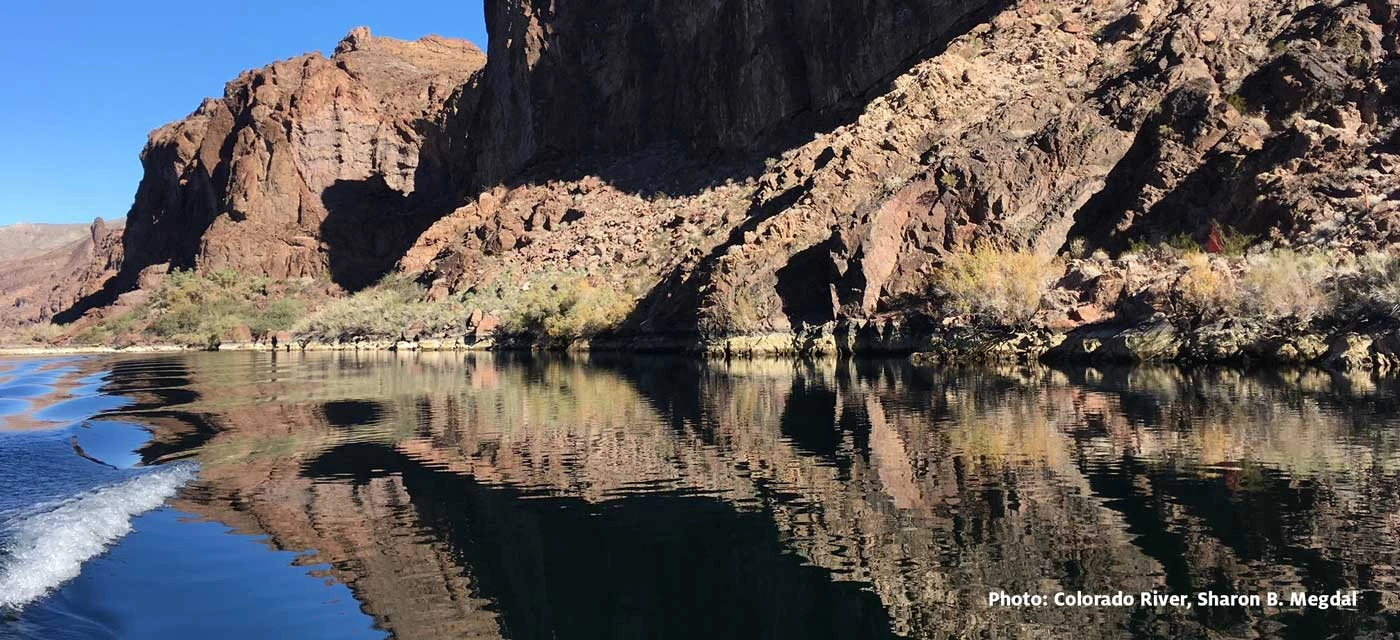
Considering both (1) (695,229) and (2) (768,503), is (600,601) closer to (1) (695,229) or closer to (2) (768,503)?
(2) (768,503)

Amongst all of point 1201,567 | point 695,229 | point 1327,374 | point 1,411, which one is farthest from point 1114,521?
point 695,229

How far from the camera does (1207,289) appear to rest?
27.5 metres

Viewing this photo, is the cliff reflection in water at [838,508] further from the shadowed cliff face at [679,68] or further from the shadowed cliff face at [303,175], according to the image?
the shadowed cliff face at [303,175]

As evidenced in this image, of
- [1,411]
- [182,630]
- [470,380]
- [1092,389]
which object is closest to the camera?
[182,630]

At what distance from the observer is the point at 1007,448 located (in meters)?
14.3

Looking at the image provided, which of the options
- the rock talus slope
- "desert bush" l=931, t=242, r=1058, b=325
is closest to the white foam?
"desert bush" l=931, t=242, r=1058, b=325

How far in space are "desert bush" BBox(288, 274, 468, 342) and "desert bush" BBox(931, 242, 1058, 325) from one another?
45.6m

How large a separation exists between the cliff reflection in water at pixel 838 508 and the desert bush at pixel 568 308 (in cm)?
3643

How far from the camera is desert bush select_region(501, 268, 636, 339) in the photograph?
5881cm

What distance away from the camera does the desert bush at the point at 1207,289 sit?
27188 millimetres

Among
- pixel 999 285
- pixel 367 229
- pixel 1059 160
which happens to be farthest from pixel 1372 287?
pixel 367 229

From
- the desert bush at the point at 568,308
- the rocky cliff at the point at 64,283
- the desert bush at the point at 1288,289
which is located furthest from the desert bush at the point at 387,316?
the rocky cliff at the point at 64,283

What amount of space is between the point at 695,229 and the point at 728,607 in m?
59.4

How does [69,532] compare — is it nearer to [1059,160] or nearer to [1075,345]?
[1075,345]
